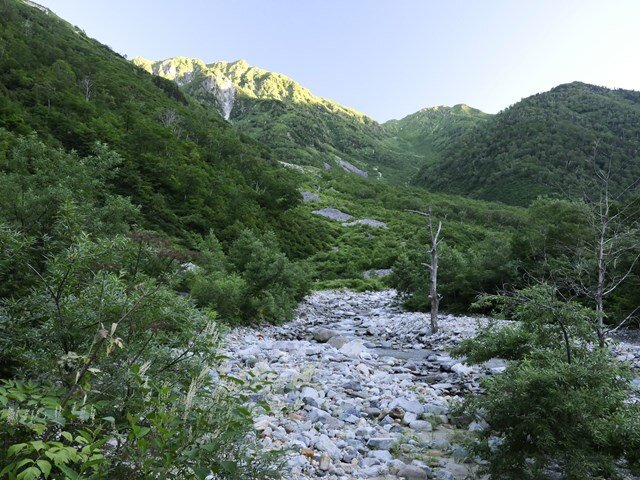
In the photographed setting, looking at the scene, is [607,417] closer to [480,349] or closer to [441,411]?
[480,349]

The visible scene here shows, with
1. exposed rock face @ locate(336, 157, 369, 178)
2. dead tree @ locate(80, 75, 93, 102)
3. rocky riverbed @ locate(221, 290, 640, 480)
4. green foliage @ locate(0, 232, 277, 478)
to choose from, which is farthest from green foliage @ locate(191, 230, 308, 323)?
exposed rock face @ locate(336, 157, 369, 178)

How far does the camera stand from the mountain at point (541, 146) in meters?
94.1

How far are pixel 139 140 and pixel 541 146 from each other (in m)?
105

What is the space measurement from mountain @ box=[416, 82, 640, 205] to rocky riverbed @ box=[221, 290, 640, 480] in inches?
3291

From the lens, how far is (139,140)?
92.2 ft

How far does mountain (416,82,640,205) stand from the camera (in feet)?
309

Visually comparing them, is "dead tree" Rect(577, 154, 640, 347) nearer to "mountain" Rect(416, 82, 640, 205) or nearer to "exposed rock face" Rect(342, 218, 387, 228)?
"exposed rock face" Rect(342, 218, 387, 228)

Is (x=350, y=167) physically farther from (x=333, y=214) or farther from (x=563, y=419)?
(x=563, y=419)

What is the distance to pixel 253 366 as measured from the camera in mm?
9703

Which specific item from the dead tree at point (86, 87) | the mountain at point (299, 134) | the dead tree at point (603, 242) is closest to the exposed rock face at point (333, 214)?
the dead tree at point (86, 87)

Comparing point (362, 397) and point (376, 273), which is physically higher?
point (362, 397)

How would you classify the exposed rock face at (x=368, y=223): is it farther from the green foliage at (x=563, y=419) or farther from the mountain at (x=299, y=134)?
the mountain at (x=299, y=134)

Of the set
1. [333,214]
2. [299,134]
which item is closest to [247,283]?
[333,214]

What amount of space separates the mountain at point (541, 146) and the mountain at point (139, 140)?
234 ft
